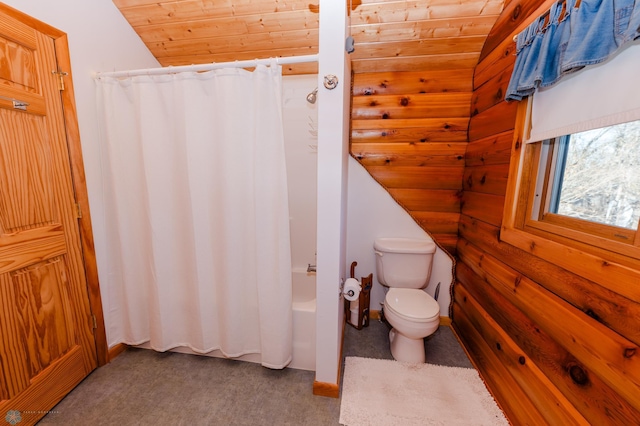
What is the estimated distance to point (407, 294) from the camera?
1861 mm

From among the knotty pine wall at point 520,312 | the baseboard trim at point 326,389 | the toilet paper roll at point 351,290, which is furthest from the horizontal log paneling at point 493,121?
the baseboard trim at point 326,389

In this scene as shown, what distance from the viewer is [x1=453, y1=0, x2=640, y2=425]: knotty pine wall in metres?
0.83

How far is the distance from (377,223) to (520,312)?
1144 millimetres

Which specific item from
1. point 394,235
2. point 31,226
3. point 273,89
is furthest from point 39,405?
point 394,235

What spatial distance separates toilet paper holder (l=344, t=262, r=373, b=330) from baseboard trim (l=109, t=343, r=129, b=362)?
5.58ft

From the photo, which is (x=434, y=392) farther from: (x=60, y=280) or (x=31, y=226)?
(x=31, y=226)

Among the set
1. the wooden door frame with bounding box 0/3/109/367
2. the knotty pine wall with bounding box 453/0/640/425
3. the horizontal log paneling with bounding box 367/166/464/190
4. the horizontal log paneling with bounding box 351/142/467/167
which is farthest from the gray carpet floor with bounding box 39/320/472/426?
the horizontal log paneling with bounding box 351/142/467/167

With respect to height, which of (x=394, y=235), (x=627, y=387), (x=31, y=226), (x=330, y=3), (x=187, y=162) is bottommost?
(x=627, y=387)

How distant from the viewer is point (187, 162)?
145 centimetres

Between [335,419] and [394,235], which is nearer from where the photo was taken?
[335,419]

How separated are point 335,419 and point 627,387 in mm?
1178

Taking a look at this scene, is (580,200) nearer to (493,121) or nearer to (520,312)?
(520,312)

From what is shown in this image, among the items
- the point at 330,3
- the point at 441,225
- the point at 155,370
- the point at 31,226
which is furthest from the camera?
the point at 441,225

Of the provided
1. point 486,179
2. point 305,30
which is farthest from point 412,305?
point 305,30
